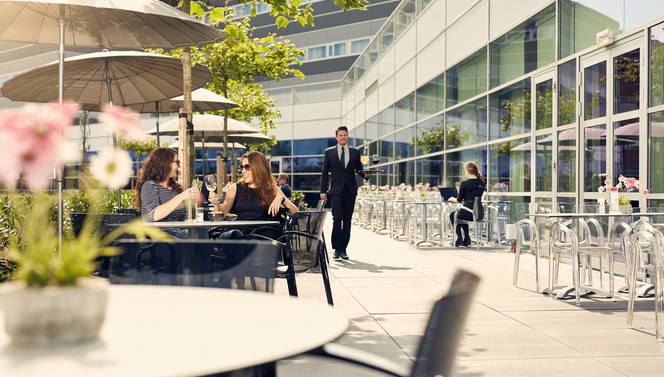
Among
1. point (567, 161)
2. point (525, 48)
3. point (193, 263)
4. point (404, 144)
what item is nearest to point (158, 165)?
point (193, 263)

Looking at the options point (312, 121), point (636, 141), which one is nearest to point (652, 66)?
point (636, 141)

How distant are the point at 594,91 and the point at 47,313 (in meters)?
8.40

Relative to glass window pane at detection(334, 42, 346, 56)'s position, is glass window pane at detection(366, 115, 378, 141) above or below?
below

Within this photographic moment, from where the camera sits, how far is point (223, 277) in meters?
2.30

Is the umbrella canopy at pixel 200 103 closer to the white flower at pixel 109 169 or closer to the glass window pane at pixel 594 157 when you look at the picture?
the glass window pane at pixel 594 157

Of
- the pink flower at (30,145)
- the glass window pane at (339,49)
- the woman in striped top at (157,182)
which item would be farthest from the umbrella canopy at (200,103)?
the glass window pane at (339,49)

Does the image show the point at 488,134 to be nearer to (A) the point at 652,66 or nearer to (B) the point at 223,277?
(A) the point at 652,66

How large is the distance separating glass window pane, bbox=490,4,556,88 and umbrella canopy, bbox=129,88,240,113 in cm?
477

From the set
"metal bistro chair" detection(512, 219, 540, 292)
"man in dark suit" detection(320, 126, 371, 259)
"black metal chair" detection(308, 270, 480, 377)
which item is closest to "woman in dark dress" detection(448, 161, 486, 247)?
"man in dark suit" detection(320, 126, 371, 259)

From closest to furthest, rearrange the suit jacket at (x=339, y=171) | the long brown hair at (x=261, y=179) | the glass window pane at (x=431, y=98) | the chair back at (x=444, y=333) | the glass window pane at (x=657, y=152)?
1. the chair back at (x=444, y=333)
2. the long brown hair at (x=261, y=179)
3. the glass window pane at (x=657, y=152)
4. the suit jacket at (x=339, y=171)
5. the glass window pane at (x=431, y=98)

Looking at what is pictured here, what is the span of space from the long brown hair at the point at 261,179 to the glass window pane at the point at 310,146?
25.4 m

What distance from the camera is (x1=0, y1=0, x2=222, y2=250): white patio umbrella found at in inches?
184

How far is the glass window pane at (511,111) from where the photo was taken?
10.9m

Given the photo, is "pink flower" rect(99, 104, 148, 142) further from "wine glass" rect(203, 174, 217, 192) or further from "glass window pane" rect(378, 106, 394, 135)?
"glass window pane" rect(378, 106, 394, 135)
